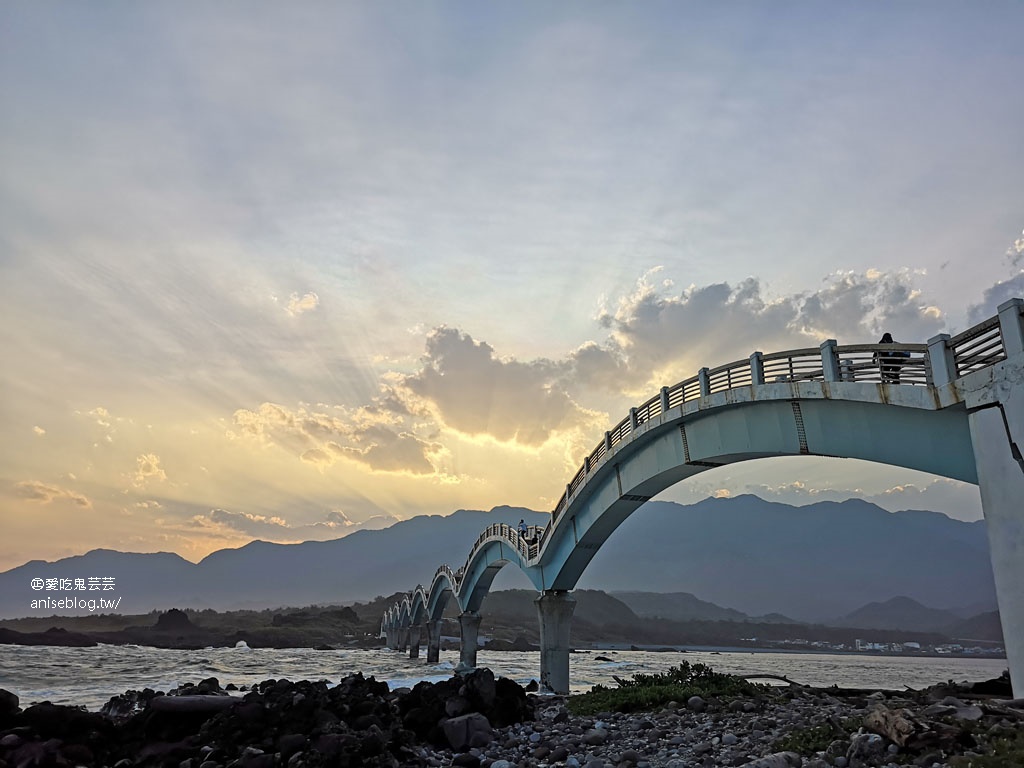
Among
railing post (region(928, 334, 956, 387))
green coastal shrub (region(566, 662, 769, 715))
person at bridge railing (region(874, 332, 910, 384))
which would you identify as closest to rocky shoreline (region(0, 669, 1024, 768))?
green coastal shrub (region(566, 662, 769, 715))

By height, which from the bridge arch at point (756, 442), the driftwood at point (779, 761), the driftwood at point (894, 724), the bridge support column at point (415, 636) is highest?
the bridge arch at point (756, 442)

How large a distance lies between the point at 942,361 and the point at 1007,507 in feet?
9.90


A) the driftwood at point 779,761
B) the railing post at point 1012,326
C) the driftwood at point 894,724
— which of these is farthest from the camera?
the railing post at point 1012,326

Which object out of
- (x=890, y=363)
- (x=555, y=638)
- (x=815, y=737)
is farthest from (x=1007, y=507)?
(x=555, y=638)

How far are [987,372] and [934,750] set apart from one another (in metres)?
6.59

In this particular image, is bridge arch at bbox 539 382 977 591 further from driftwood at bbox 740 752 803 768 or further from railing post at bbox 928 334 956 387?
driftwood at bbox 740 752 803 768

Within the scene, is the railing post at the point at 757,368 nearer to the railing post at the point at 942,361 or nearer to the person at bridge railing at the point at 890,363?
the person at bridge railing at the point at 890,363

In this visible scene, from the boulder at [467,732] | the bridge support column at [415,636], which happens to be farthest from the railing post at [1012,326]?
the bridge support column at [415,636]

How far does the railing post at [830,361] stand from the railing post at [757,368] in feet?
8.08

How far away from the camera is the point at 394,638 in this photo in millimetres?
106250

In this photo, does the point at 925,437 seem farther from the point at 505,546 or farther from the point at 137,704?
the point at 505,546

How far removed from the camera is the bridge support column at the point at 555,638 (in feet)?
103

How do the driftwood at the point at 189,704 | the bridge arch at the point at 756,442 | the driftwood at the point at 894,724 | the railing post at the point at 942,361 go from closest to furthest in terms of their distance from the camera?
the driftwood at the point at 894,724, the railing post at the point at 942,361, the bridge arch at the point at 756,442, the driftwood at the point at 189,704

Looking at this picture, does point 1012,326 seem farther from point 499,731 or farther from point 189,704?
point 189,704
